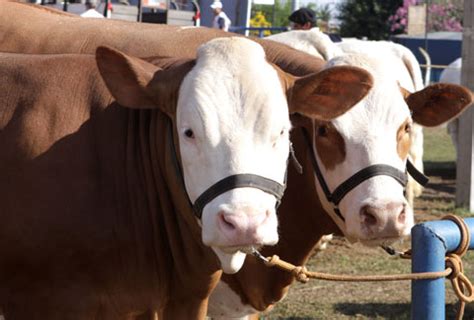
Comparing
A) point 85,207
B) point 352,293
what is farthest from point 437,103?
point 352,293

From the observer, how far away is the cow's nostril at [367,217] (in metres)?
4.20

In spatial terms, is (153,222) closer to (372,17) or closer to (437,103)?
(437,103)

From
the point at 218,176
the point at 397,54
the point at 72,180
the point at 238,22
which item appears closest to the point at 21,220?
the point at 72,180

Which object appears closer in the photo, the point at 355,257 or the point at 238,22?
the point at 355,257

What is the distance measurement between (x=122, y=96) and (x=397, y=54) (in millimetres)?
5814

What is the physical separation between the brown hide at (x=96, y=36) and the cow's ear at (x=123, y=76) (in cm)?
147

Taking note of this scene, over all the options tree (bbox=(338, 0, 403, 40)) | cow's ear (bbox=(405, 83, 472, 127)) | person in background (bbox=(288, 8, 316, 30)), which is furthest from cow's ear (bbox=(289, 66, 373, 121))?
tree (bbox=(338, 0, 403, 40))

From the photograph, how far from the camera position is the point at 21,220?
375 centimetres

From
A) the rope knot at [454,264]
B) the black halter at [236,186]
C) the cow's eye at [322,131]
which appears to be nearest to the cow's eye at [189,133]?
the black halter at [236,186]

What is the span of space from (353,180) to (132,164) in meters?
0.99

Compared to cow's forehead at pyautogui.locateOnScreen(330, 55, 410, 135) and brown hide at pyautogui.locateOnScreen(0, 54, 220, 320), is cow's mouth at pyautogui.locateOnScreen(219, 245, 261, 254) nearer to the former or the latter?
brown hide at pyautogui.locateOnScreen(0, 54, 220, 320)

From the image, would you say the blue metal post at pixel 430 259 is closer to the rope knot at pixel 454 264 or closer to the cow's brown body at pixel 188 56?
the rope knot at pixel 454 264

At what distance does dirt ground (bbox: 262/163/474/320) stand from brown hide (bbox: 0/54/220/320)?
287cm

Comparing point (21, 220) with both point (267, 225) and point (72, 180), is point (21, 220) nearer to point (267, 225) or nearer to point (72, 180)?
point (72, 180)
